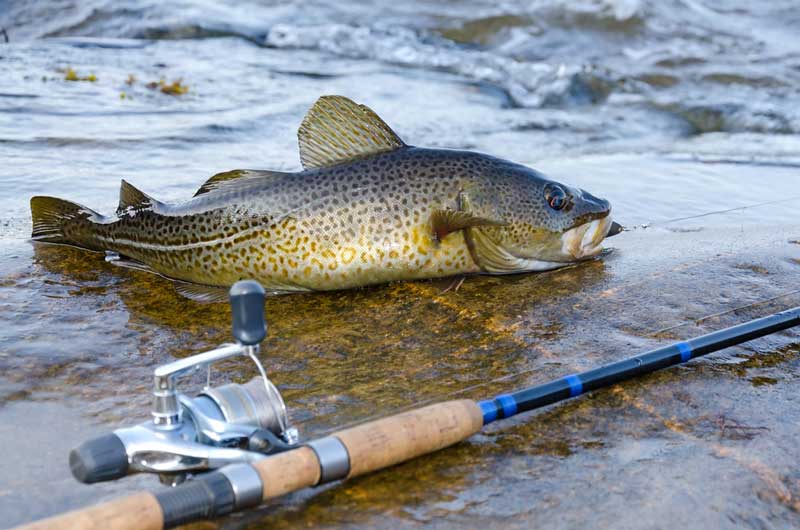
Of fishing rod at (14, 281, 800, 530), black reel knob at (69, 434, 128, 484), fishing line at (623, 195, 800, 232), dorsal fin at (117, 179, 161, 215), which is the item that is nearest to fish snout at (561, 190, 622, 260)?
fishing line at (623, 195, 800, 232)

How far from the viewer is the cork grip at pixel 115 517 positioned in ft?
6.19

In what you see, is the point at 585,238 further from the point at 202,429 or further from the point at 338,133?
the point at 202,429

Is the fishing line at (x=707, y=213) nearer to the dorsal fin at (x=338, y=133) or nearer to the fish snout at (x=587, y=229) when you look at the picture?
the fish snout at (x=587, y=229)

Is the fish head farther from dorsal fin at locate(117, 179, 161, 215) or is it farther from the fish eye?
dorsal fin at locate(117, 179, 161, 215)

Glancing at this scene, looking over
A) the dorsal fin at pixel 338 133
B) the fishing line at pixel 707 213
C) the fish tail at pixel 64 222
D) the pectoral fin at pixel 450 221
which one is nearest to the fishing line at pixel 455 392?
the pectoral fin at pixel 450 221

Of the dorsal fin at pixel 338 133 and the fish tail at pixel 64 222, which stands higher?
the dorsal fin at pixel 338 133

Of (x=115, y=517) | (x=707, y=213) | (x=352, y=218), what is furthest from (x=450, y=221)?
(x=707, y=213)

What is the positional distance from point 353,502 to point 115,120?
6500 mm

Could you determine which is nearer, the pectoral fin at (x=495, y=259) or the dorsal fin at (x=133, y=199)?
the pectoral fin at (x=495, y=259)

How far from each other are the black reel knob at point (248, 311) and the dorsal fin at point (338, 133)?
6.16 ft

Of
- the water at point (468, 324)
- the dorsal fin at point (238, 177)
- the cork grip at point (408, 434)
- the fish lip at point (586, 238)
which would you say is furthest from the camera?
the fish lip at point (586, 238)

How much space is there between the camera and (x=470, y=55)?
1417 cm

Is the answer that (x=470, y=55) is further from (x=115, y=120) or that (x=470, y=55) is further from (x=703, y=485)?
(x=703, y=485)

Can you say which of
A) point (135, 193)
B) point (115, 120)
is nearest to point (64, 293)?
point (135, 193)
